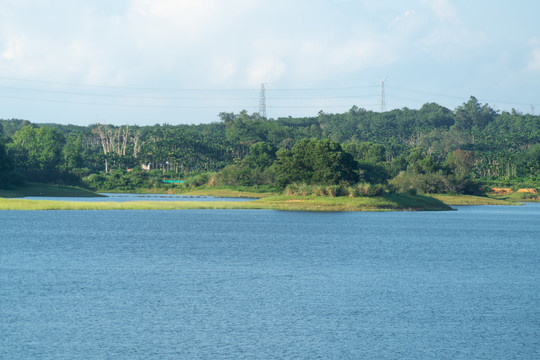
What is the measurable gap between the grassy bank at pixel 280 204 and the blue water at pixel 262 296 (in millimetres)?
29838

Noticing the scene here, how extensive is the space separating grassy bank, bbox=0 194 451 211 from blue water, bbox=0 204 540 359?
2984cm

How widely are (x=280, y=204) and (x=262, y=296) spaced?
8980cm

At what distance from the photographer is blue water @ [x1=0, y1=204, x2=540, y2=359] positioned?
93.5 ft

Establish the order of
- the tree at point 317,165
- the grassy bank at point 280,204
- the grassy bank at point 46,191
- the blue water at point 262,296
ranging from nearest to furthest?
the blue water at point 262,296 < the grassy bank at point 280,204 < the tree at point 317,165 < the grassy bank at point 46,191

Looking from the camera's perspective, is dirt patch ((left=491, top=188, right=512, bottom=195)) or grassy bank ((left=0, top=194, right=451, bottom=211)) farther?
dirt patch ((left=491, top=188, right=512, bottom=195))

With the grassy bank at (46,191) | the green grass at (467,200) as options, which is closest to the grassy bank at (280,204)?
the green grass at (467,200)

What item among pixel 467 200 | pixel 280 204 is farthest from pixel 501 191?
pixel 280 204

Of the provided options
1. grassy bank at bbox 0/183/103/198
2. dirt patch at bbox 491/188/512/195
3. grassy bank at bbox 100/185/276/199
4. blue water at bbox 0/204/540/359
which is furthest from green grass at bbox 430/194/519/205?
blue water at bbox 0/204/540/359

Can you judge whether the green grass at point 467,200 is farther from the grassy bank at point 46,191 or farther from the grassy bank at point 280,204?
the grassy bank at point 46,191

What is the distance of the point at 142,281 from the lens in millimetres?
43438

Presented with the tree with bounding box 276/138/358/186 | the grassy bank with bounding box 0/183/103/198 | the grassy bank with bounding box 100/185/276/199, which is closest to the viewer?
the tree with bounding box 276/138/358/186

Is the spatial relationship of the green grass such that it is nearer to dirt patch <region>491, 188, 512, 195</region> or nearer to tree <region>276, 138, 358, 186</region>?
dirt patch <region>491, 188, 512, 195</region>

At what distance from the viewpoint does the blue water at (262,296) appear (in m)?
28.5

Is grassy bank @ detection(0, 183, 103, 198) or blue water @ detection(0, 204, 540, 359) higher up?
grassy bank @ detection(0, 183, 103, 198)
